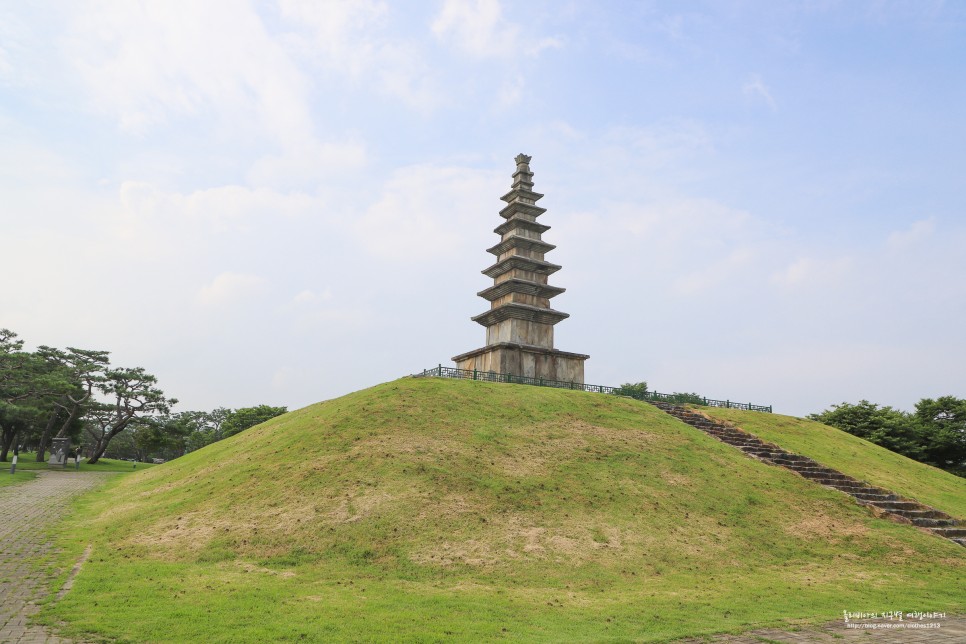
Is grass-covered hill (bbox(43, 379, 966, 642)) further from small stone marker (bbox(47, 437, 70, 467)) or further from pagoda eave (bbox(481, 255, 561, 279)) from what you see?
small stone marker (bbox(47, 437, 70, 467))

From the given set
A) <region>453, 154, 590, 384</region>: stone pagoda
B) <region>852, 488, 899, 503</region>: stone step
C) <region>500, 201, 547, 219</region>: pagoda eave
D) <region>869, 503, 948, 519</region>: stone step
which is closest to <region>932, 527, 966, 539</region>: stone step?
<region>869, 503, 948, 519</region>: stone step

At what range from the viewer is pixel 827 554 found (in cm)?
1948

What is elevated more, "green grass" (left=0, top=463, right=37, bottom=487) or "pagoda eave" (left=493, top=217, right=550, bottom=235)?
"pagoda eave" (left=493, top=217, right=550, bottom=235)

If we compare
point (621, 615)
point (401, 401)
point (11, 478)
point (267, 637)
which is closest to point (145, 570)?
point (267, 637)

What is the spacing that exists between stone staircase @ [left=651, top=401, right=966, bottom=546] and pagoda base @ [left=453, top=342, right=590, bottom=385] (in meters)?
12.0

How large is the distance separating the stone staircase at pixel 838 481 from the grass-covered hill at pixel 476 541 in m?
1.48

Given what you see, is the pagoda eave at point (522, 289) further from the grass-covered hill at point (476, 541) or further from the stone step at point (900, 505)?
the stone step at point (900, 505)

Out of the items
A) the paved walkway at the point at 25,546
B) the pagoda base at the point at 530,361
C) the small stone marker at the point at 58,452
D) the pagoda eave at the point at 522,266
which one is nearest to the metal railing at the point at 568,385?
the pagoda base at the point at 530,361

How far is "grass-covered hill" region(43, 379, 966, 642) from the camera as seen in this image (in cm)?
1207

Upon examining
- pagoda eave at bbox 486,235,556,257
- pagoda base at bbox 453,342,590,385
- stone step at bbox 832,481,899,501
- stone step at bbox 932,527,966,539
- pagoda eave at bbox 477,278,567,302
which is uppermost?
pagoda eave at bbox 486,235,556,257

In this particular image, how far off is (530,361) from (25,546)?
3420cm

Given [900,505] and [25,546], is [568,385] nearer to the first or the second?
[900,505]

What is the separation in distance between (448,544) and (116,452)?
110608 mm

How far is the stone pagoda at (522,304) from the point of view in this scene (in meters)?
46.0
